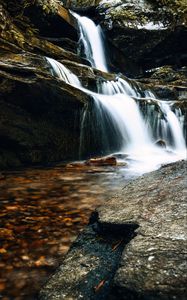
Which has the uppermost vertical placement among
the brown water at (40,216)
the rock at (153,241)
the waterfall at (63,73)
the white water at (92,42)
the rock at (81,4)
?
the rock at (81,4)

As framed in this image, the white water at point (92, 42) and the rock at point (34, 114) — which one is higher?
the white water at point (92, 42)

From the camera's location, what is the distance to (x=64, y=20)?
14648 millimetres

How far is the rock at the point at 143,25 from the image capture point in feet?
56.2

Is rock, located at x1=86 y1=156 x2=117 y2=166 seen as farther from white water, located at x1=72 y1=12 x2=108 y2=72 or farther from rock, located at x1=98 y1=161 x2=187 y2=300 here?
A: white water, located at x1=72 y1=12 x2=108 y2=72

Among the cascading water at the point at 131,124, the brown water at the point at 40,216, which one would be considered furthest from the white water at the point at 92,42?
the brown water at the point at 40,216

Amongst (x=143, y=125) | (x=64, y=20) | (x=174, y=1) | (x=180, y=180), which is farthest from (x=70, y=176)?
(x=174, y=1)

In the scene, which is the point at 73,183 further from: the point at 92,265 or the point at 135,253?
the point at 135,253

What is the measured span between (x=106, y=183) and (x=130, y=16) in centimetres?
1367

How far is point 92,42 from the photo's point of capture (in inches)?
653

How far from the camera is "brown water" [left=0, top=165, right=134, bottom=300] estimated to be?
240 cm

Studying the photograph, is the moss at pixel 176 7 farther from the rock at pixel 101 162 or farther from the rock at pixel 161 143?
the rock at pixel 101 162

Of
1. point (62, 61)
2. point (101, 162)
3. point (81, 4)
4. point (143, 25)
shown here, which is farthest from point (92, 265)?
point (81, 4)

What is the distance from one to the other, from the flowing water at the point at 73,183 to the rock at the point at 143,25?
5561 millimetres

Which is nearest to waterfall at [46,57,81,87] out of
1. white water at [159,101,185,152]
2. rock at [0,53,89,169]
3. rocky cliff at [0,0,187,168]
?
rocky cliff at [0,0,187,168]
